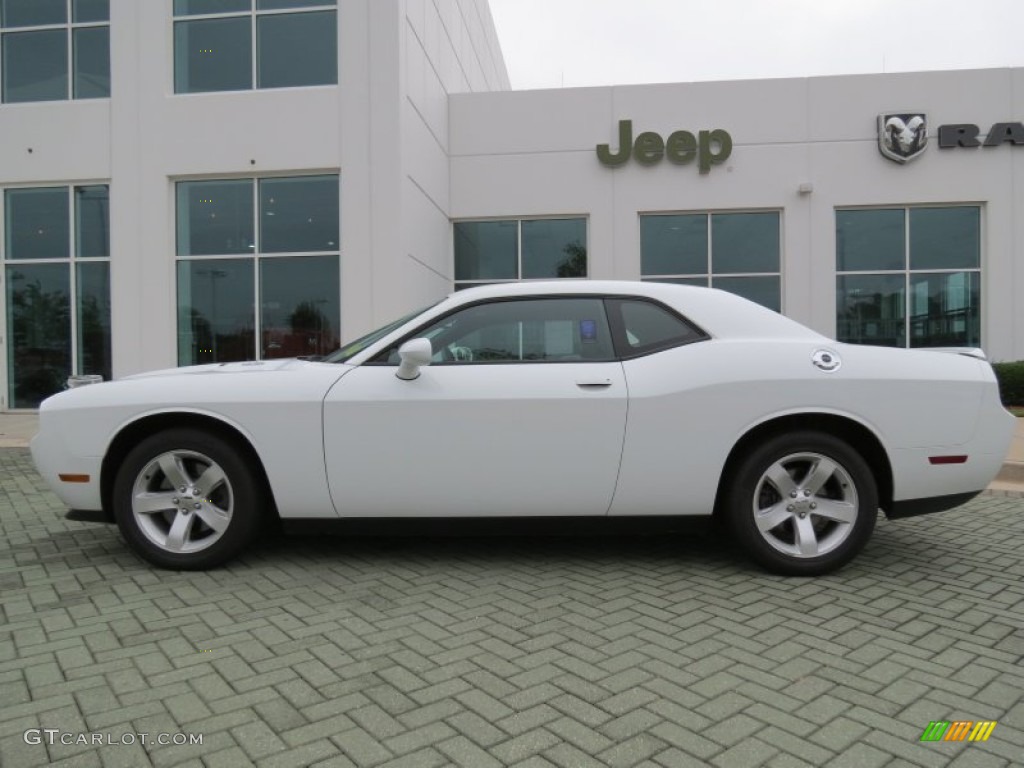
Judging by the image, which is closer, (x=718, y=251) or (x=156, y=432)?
(x=156, y=432)

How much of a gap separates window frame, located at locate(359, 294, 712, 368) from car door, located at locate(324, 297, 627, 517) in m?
0.05

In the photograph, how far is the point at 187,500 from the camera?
3.94 metres

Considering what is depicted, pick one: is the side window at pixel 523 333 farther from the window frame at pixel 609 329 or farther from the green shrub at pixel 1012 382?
the green shrub at pixel 1012 382

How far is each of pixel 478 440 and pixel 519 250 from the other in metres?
10.7

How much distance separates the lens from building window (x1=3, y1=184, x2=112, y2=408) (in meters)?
12.3

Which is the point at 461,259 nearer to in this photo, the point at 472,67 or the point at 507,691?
the point at 472,67

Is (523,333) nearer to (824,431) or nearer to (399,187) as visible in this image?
(824,431)

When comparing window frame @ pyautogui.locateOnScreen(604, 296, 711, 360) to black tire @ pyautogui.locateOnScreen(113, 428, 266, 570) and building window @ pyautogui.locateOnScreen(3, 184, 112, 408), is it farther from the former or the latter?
building window @ pyautogui.locateOnScreen(3, 184, 112, 408)

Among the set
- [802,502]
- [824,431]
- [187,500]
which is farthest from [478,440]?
[824,431]

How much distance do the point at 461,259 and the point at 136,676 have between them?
12.3 meters

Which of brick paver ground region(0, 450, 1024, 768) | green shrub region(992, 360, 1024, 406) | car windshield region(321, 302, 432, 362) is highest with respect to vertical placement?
car windshield region(321, 302, 432, 362)

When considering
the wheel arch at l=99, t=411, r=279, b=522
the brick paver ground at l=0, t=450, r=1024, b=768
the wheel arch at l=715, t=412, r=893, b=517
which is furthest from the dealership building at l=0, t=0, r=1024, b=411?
the wheel arch at l=715, t=412, r=893, b=517

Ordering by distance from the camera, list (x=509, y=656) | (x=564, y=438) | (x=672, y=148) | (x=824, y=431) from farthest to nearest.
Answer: (x=672, y=148) < (x=824, y=431) < (x=564, y=438) < (x=509, y=656)

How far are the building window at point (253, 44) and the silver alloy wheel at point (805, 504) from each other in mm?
10155
